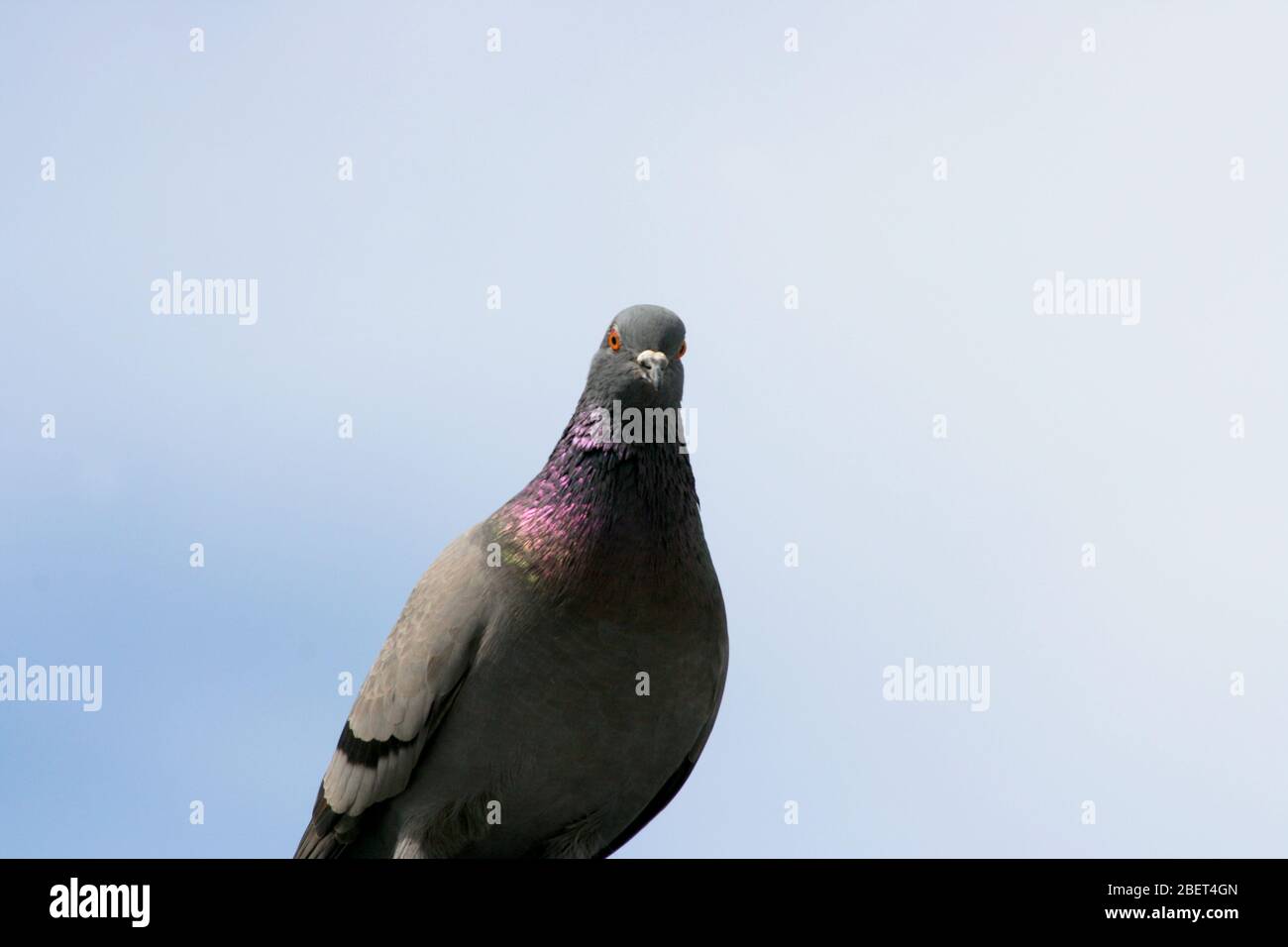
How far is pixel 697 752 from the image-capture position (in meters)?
6.91

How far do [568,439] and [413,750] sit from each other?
1567mm

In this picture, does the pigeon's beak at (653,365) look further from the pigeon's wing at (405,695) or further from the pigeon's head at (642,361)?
the pigeon's wing at (405,695)

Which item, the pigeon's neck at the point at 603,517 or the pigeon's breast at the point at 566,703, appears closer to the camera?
the pigeon's breast at the point at 566,703

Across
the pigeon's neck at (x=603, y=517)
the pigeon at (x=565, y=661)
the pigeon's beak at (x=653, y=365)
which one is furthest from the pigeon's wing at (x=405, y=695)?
the pigeon's beak at (x=653, y=365)

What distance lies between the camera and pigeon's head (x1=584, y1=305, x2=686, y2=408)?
634 centimetres

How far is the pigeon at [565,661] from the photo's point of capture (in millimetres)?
6215

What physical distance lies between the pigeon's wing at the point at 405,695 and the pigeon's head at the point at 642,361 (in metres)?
1.01

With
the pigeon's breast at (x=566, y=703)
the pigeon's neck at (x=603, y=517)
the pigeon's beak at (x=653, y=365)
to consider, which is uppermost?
the pigeon's beak at (x=653, y=365)
